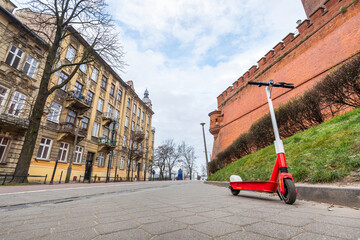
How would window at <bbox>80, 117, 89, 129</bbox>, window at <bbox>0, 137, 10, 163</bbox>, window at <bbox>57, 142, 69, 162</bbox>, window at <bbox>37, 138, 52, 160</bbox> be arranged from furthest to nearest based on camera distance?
window at <bbox>80, 117, 89, 129</bbox>
window at <bbox>57, 142, 69, 162</bbox>
window at <bbox>37, 138, 52, 160</bbox>
window at <bbox>0, 137, 10, 163</bbox>

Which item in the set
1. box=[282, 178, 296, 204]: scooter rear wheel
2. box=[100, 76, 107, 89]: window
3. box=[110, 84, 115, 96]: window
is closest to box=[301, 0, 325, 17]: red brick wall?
box=[282, 178, 296, 204]: scooter rear wheel

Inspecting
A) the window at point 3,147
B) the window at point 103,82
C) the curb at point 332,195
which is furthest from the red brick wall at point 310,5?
the window at point 3,147

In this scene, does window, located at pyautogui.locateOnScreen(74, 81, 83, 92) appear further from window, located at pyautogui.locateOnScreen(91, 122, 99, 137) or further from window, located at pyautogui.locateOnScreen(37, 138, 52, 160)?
window, located at pyautogui.locateOnScreen(37, 138, 52, 160)

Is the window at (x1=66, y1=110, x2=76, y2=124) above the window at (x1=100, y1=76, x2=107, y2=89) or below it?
below

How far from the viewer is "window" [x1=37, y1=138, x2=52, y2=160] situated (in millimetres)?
15188

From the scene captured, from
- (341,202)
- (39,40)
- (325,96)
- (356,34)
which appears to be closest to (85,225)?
(341,202)

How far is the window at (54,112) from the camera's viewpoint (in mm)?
16295

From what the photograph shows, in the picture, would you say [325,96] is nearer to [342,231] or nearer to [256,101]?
[342,231]

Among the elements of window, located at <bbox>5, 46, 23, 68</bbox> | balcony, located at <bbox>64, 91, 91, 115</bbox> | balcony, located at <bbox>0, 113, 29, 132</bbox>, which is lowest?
balcony, located at <bbox>0, 113, 29, 132</bbox>

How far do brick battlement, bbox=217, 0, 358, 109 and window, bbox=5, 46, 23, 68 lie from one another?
73.2 ft

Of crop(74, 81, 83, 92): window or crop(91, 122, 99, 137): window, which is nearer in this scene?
crop(74, 81, 83, 92): window

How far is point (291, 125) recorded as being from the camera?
9562 mm

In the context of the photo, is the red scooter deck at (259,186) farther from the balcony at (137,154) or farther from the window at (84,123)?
the balcony at (137,154)

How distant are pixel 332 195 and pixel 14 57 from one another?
2060cm
